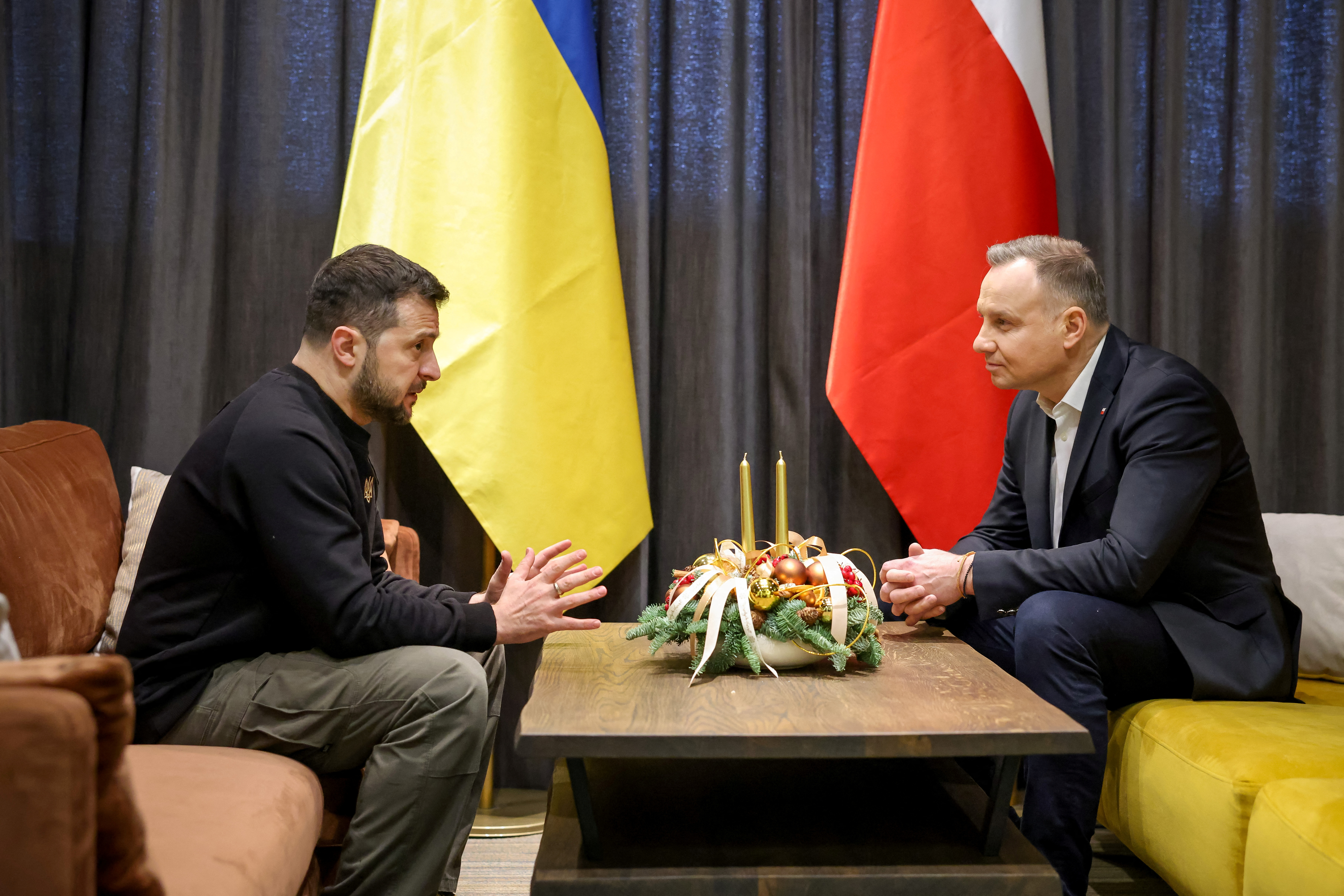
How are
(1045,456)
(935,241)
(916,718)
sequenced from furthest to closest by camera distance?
1. (935,241)
2. (1045,456)
3. (916,718)

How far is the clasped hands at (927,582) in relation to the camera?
5.52ft

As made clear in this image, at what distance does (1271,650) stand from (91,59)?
289 centimetres

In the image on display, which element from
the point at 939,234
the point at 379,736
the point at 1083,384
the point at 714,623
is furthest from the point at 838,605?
the point at 939,234

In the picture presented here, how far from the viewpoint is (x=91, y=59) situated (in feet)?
7.91

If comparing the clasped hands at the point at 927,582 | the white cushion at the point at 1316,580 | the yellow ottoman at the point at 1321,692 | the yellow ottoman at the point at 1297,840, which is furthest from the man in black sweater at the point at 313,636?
the white cushion at the point at 1316,580

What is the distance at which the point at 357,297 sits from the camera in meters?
1.65

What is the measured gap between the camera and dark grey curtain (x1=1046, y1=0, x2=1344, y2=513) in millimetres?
2502

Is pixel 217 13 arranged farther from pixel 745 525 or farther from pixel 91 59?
pixel 745 525

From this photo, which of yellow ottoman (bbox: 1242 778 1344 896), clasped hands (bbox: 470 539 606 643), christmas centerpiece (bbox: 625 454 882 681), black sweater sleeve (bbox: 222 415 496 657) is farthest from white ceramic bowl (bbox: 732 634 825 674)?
yellow ottoman (bbox: 1242 778 1344 896)

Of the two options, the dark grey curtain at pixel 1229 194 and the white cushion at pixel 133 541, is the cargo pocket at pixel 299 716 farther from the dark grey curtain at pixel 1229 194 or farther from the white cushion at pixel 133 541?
the dark grey curtain at pixel 1229 194

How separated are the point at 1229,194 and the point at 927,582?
1.61 m

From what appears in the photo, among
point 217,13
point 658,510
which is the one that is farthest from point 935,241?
point 217,13

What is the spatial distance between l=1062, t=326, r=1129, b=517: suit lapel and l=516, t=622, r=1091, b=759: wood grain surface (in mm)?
476

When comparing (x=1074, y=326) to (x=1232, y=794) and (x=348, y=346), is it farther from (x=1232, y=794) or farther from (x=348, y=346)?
(x=348, y=346)
